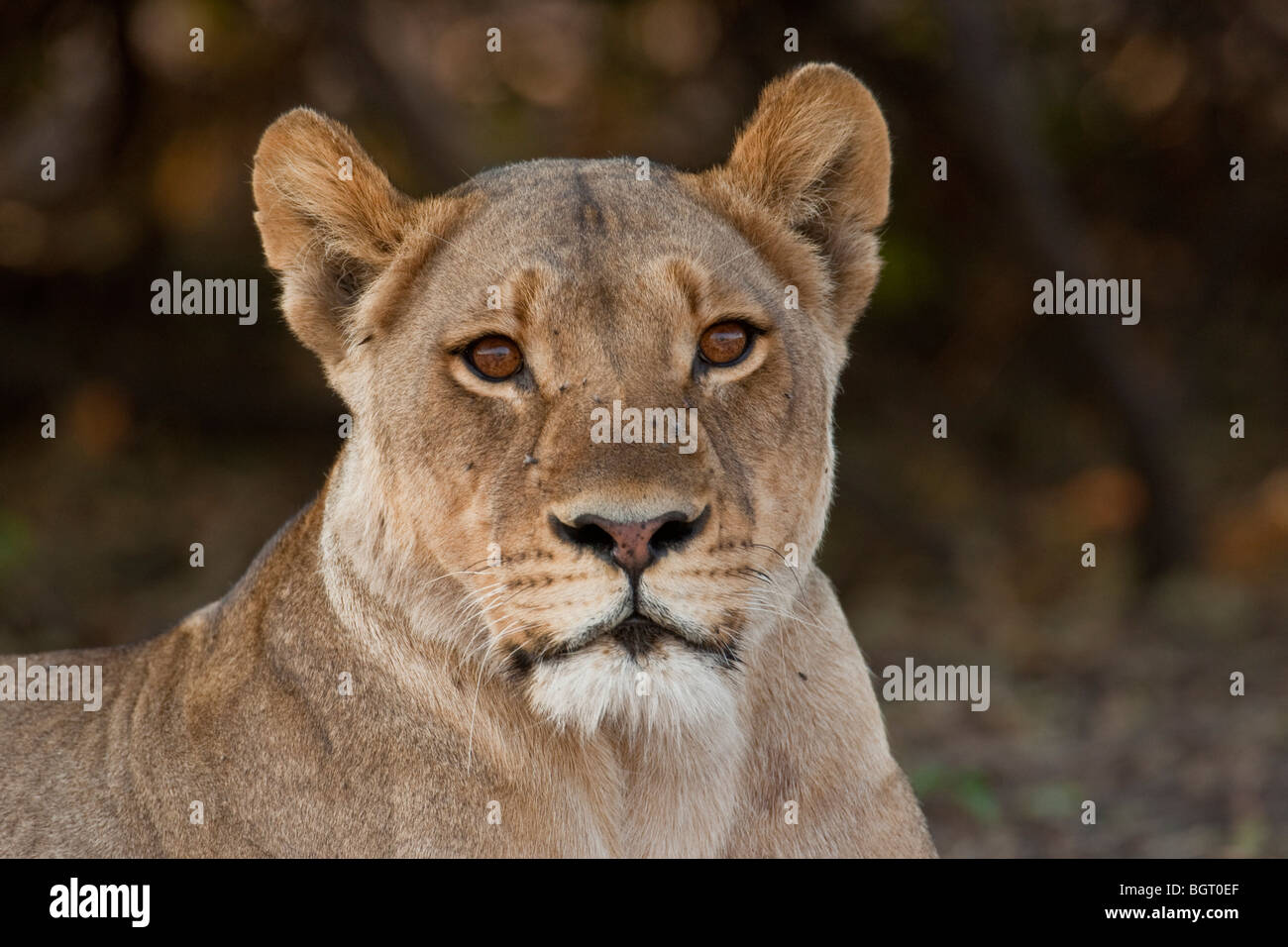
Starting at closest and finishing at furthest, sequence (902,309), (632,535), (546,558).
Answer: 1. (632,535)
2. (546,558)
3. (902,309)

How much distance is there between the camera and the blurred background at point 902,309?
29.2ft

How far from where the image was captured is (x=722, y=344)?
3.61 metres

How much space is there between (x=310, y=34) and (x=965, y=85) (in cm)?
408

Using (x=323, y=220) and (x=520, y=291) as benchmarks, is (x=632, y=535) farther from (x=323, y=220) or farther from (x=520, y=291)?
(x=323, y=220)

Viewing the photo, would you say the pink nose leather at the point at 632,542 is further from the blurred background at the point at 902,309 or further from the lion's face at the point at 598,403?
the blurred background at the point at 902,309

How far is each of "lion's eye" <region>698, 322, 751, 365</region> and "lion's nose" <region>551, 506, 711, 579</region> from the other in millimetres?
494

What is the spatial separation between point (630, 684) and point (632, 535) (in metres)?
0.33

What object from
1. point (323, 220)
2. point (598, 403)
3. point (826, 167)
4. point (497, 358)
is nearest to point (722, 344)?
point (598, 403)

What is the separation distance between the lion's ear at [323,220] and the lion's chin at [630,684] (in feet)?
3.77

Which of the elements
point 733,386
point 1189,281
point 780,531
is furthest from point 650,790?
point 1189,281

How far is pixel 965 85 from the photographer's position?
8945 millimetres

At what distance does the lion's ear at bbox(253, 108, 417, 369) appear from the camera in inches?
151

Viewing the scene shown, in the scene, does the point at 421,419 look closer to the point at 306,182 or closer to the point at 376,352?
the point at 376,352
